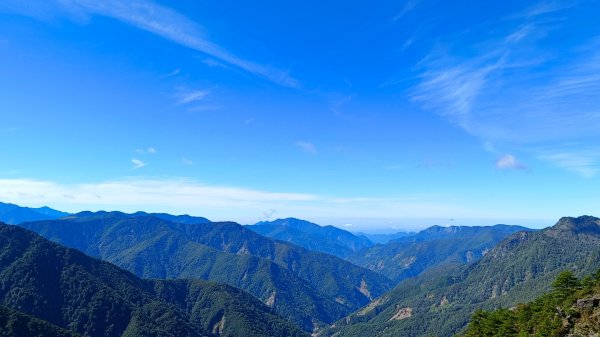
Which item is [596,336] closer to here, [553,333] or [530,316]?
[553,333]

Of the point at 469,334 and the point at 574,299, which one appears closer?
the point at 574,299

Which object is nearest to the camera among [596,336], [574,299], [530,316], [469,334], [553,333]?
[596,336]

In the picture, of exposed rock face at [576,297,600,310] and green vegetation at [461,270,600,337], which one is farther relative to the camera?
exposed rock face at [576,297,600,310]

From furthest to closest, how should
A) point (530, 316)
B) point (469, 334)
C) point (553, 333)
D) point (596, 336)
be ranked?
1. point (469, 334)
2. point (530, 316)
3. point (553, 333)
4. point (596, 336)

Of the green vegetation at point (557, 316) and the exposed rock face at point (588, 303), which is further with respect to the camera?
the exposed rock face at point (588, 303)

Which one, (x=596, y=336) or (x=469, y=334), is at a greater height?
(x=596, y=336)

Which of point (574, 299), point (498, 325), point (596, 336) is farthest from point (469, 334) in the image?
point (596, 336)

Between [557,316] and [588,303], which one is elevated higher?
[588,303]

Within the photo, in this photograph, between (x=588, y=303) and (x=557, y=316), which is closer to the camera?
(x=588, y=303)
